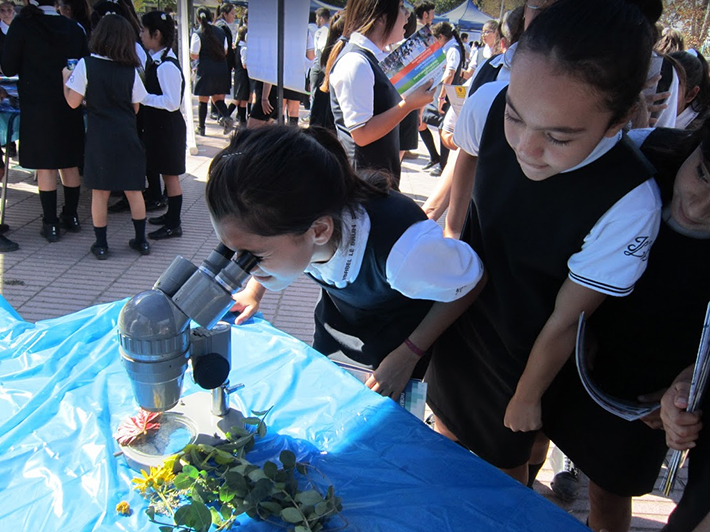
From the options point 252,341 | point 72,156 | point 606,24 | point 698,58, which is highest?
point 606,24

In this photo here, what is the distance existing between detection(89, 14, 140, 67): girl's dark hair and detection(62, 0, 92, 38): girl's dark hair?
884 mm

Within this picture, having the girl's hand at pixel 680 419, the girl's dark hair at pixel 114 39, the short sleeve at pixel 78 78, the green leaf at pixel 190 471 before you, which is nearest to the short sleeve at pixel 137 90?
the girl's dark hair at pixel 114 39

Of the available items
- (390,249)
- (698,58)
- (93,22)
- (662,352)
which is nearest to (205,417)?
(390,249)

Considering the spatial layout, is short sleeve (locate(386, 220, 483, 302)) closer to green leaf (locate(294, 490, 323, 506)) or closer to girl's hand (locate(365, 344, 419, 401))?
girl's hand (locate(365, 344, 419, 401))

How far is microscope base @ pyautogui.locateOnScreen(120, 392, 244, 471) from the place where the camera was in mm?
1105

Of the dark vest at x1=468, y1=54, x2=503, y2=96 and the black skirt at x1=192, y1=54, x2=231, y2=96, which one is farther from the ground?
the dark vest at x1=468, y1=54, x2=503, y2=96

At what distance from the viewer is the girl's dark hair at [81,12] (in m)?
4.09

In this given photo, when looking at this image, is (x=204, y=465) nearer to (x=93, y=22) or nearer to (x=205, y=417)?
(x=205, y=417)

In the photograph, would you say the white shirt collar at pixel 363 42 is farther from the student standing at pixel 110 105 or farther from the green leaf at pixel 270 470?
the green leaf at pixel 270 470

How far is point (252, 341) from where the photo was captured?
5.16ft

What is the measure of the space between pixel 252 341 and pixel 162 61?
9.88ft

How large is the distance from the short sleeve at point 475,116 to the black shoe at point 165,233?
10.4 feet

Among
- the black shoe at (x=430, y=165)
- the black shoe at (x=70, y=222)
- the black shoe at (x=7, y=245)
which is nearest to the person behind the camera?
the black shoe at (x=7, y=245)

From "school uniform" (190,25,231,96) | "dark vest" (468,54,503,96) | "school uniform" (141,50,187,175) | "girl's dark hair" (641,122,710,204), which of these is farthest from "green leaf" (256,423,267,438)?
"school uniform" (190,25,231,96)
